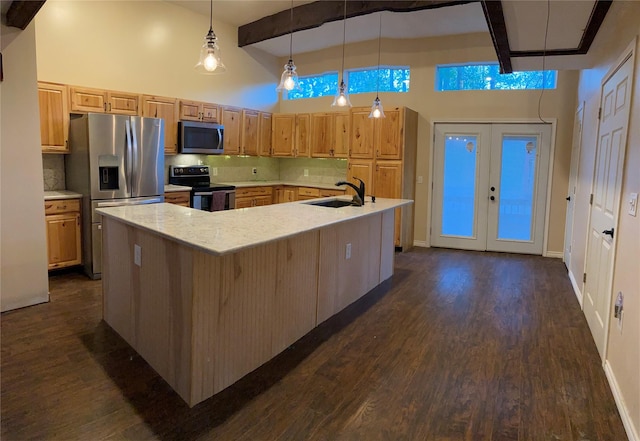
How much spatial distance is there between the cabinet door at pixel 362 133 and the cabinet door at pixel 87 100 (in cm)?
341

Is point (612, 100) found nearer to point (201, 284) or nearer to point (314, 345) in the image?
point (314, 345)

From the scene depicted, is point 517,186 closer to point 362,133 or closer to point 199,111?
point 362,133

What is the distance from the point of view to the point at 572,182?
5312mm

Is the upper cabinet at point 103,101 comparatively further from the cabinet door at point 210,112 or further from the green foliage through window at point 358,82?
the green foliage through window at point 358,82

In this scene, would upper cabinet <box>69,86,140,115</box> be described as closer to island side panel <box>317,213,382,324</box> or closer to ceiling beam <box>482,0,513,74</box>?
island side panel <box>317,213,382,324</box>

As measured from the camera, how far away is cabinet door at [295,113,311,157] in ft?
23.1

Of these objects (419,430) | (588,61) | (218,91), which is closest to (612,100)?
(588,61)

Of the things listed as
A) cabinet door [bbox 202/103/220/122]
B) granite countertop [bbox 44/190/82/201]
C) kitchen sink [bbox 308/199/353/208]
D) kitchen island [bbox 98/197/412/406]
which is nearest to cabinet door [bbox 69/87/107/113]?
granite countertop [bbox 44/190/82/201]

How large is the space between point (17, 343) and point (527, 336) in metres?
3.82

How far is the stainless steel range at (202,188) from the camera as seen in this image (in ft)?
18.9

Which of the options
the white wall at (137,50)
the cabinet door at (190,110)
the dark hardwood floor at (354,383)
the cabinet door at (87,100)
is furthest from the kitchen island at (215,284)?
the cabinet door at (190,110)

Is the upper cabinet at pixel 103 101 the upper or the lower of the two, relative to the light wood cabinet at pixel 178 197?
Answer: upper

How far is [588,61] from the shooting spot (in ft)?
13.6

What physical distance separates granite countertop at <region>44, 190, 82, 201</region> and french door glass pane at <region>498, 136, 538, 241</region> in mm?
5678
